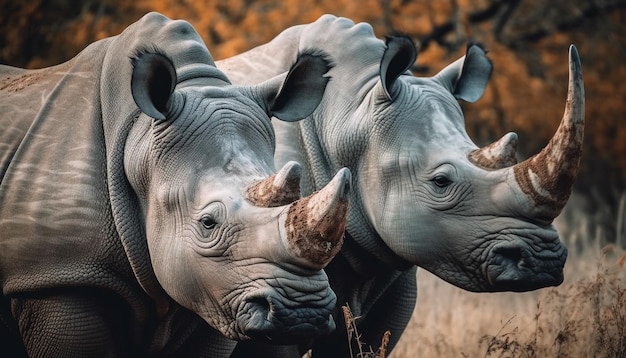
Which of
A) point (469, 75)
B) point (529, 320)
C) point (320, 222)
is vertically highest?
point (320, 222)

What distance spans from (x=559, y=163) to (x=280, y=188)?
58.8 inches

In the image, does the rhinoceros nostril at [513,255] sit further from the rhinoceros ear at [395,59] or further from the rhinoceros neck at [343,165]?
the rhinoceros ear at [395,59]

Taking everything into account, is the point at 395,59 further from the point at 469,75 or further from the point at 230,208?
the point at 230,208

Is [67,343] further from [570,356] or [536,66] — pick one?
[536,66]

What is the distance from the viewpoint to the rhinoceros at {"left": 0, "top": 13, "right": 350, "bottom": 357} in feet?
13.2

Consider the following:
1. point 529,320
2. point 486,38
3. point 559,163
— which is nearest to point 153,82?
point 559,163

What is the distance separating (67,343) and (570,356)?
291 cm

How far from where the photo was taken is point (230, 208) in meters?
4.19

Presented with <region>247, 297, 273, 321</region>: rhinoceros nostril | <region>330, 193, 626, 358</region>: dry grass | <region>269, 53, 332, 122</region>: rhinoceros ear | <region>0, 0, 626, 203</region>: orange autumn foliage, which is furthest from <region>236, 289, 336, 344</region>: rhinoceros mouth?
<region>0, 0, 626, 203</region>: orange autumn foliage

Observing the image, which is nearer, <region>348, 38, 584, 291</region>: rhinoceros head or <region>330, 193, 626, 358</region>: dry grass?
<region>348, 38, 584, 291</region>: rhinoceros head

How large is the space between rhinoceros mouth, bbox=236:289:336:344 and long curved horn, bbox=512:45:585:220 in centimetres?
149

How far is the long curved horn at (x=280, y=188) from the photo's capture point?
4113 mm

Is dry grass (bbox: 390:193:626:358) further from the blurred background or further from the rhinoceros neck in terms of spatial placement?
the blurred background

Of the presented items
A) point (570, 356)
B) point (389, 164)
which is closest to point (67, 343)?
point (389, 164)
